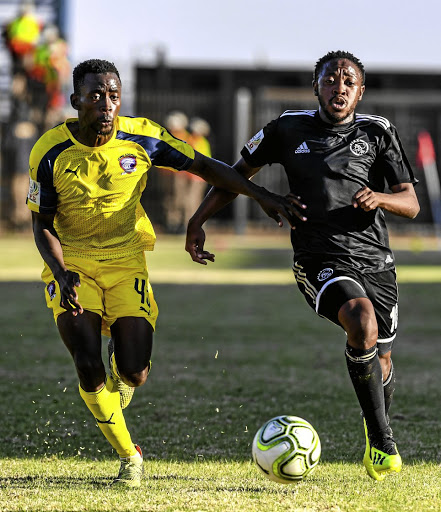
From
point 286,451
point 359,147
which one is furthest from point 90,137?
point 286,451

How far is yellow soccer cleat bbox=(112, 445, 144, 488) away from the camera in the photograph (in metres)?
4.89

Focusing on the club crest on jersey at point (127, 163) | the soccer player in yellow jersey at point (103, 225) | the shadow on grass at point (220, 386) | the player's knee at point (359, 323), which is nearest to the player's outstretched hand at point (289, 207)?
the soccer player in yellow jersey at point (103, 225)

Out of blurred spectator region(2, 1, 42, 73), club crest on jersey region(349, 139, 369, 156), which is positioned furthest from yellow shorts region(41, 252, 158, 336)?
blurred spectator region(2, 1, 42, 73)

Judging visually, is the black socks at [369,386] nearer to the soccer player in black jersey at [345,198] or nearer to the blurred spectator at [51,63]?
the soccer player in black jersey at [345,198]

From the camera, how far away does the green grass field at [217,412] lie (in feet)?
15.3

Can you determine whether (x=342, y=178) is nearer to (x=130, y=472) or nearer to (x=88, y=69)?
(x=88, y=69)

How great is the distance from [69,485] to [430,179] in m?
23.4

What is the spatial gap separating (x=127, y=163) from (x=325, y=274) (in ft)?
4.10

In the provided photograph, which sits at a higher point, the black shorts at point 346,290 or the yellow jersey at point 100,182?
the yellow jersey at point 100,182

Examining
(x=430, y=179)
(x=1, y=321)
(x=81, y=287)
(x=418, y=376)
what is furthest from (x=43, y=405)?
(x=430, y=179)

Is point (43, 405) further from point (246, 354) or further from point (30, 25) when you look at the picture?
point (30, 25)

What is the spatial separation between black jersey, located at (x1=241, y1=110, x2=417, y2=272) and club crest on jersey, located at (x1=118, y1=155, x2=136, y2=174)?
2.87 ft

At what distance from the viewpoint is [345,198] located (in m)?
5.36

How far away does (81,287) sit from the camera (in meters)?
5.27
